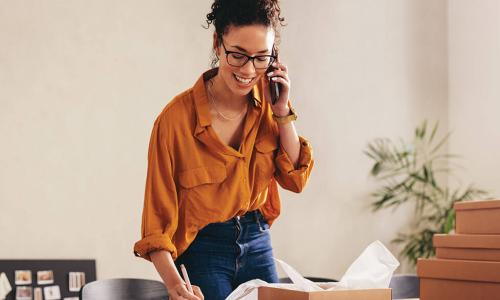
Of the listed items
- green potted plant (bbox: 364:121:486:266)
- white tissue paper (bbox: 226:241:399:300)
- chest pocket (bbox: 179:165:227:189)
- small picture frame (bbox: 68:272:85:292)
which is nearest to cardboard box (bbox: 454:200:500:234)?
white tissue paper (bbox: 226:241:399:300)

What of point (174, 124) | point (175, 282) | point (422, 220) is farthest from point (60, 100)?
point (422, 220)

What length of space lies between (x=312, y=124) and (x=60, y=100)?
1.58 m

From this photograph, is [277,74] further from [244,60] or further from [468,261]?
[468,261]

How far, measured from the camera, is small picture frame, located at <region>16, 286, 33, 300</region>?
10.6 ft

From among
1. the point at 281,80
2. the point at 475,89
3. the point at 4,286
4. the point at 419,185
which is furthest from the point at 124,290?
the point at 475,89

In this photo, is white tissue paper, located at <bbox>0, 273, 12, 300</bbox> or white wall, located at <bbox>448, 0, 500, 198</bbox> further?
white wall, located at <bbox>448, 0, 500, 198</bbox>

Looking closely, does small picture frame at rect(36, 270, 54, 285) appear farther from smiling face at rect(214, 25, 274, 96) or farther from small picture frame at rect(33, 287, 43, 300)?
smiling face at rect(214, 25, 274, 96)

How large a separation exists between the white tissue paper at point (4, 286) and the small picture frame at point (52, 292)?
162 millimetres

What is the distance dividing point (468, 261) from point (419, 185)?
338 centimetres

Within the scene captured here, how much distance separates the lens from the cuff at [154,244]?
159 centimetres

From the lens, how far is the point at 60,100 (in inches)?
135

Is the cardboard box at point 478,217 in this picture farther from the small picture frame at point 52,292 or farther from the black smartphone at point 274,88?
the small picture frame at point 52,292

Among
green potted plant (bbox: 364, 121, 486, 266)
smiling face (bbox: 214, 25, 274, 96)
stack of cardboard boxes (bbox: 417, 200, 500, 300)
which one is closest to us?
stack of cardboard boxes (bbox: 417, 200, 500, 300)

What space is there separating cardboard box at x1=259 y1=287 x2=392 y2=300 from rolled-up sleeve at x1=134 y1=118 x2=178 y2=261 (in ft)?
1.20
